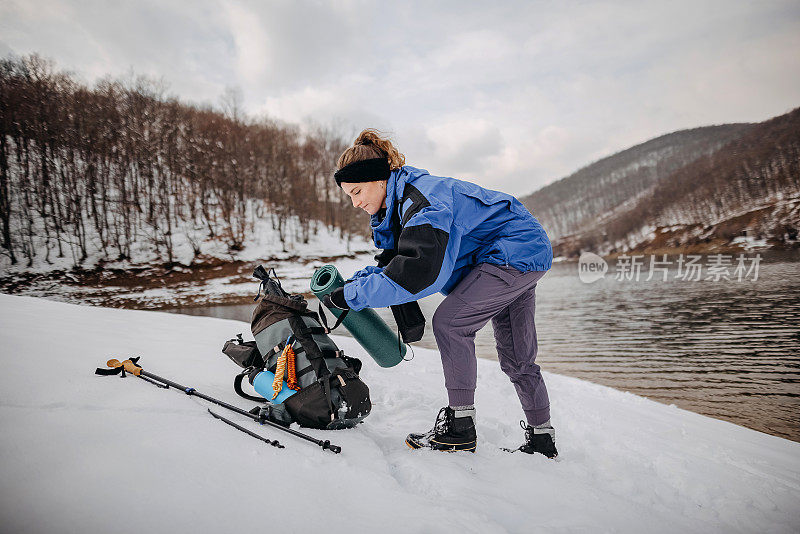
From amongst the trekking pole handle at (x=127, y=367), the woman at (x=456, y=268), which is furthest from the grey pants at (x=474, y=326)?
the trekking pole handle at (x=127, y=367)

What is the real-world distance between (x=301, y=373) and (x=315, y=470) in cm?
75

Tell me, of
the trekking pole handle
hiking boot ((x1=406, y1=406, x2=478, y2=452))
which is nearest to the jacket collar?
hiking boot ((x1=406, y1=406, x2=478, y2=452))

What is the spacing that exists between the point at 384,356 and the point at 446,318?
0.72 meters

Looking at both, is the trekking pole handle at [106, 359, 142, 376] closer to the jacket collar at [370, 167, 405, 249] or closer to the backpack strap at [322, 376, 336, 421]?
the backpack strap at [322, 376, 336, 421]

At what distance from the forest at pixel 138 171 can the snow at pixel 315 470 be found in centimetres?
2794

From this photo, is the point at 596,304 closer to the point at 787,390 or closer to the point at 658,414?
the point at 787,390

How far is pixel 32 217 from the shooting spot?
24047 mm

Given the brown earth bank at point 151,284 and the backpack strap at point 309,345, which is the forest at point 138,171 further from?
the backpack strap at point 309,345

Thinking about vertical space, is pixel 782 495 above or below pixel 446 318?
below

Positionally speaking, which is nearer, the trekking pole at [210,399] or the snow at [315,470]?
the snow at [315,470]

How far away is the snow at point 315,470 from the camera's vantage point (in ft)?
4.36

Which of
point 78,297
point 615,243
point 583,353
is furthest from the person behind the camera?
point 615,243

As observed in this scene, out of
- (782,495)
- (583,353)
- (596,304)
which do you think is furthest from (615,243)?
(782,495)

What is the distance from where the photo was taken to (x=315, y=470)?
179 centimetres
